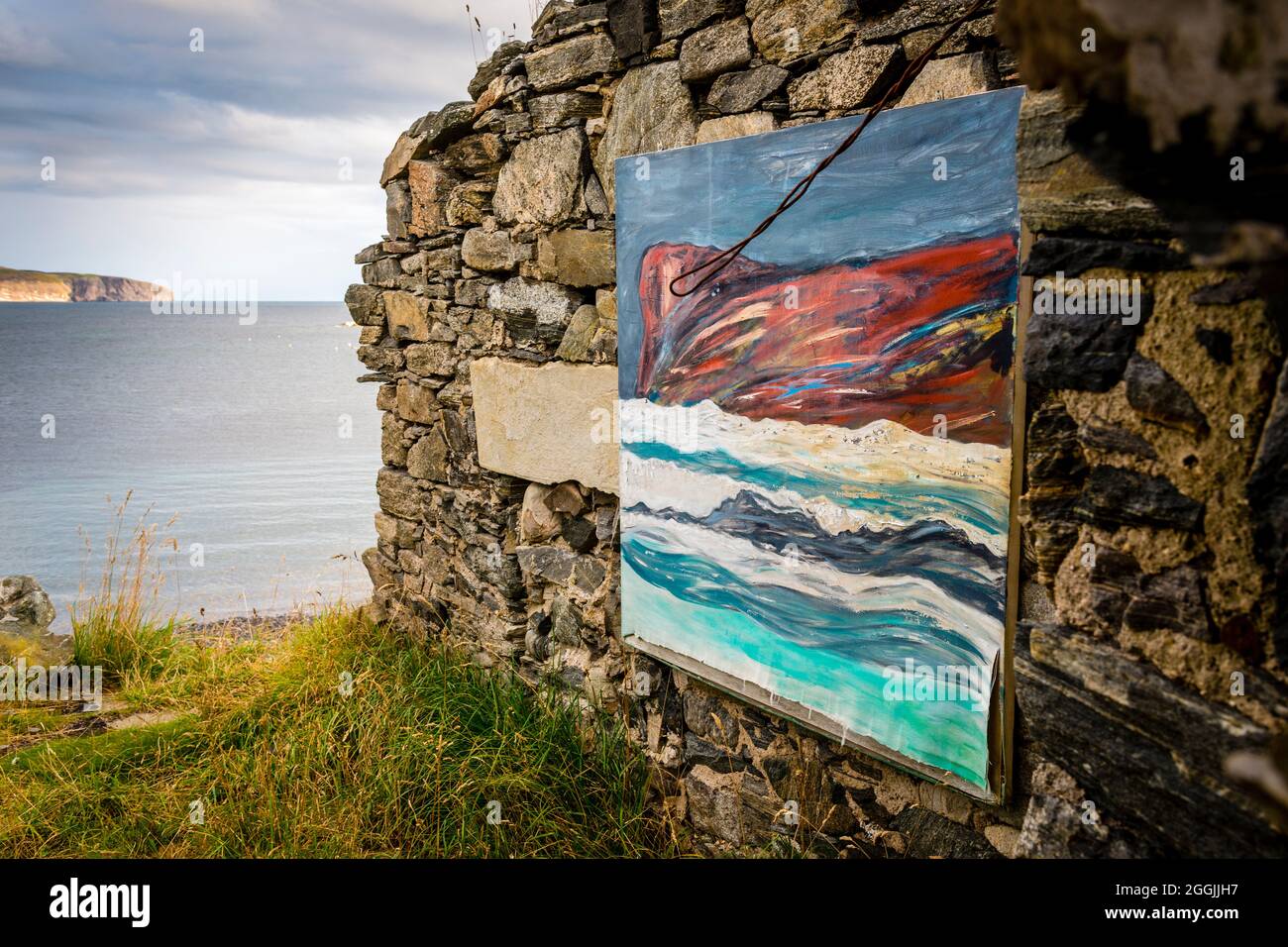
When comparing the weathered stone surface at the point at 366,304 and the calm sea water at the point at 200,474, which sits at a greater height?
the weathered stone surface at the point at 366,304

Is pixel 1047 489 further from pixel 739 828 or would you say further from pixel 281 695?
pixel 281 695

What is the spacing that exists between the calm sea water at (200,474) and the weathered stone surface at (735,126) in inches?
112

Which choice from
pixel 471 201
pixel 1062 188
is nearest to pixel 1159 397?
pixel 1062 188

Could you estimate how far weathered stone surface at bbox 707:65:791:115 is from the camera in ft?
7.79

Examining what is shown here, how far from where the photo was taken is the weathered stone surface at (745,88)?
2.37m

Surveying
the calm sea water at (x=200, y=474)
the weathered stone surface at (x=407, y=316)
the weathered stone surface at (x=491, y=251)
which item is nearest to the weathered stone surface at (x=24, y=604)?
the calm sea water at (x=200, y=474)

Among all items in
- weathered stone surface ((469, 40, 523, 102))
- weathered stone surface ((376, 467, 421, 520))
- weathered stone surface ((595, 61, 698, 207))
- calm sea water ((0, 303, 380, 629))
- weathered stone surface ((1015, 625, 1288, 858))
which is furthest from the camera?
calm sea water ((0, 303, 380, 629))

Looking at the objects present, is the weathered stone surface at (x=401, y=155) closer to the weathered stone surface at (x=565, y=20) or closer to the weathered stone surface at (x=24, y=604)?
the weathered stone surface at (x=565, y=20)

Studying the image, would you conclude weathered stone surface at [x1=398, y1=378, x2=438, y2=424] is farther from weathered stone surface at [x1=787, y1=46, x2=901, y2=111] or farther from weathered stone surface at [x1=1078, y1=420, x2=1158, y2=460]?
weathered stone surface at [x1=1078, y1=420, x2=1158, y2=460]

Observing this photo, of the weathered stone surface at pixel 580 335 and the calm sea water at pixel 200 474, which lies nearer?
the weathered stone surface at pixel 580 335

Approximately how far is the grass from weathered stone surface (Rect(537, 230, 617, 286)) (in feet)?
5.29

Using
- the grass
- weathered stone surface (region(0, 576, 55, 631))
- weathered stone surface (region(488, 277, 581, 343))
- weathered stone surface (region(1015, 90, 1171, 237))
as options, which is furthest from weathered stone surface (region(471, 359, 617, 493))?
weathered stone surface (region(0, 576, 55, 631))

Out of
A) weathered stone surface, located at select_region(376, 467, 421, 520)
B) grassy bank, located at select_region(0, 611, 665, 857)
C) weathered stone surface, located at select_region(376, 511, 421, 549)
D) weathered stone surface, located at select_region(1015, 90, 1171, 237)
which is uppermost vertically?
weathered stone surface, located at select_region(1015, 90, 1171, 237)
